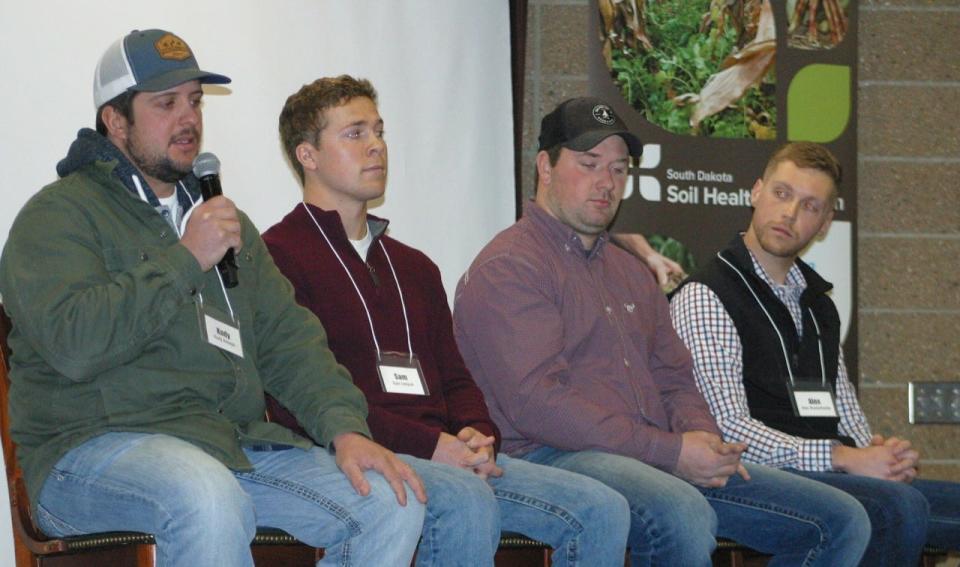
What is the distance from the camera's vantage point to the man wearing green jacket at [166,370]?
2229mm

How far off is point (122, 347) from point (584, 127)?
1.56 meters

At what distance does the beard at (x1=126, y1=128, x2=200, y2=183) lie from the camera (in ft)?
8.55

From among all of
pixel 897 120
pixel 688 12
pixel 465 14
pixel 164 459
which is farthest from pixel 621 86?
pixel 164 459

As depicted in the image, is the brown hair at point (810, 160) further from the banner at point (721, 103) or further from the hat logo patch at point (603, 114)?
the hat logo patch at point (603, 114)

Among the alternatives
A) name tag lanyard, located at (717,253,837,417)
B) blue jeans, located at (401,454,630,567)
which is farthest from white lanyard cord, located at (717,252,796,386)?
blue jeans, located at (401,454,630,567)

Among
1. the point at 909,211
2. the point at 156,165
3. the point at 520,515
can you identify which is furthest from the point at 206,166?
the point at 909,211

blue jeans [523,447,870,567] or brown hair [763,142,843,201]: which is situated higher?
brown hair [763,142,843,201]

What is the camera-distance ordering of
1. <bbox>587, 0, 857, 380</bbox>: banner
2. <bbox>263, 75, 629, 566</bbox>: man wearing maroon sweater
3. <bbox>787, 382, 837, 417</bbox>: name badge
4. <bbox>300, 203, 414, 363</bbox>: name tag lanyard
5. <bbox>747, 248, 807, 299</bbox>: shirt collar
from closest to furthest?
<bbox>263, 75, 629, 566</bbox>: man wearing maroon sweater < <bbox>300, 203, 414, 363</bbox>: name tag lanyard < <bbox>787, 382, 837, 417</bbox>: name badge < <bbox>747, 248, 807, 299</bbox>: shirt collar < <bbox>587, 0, 857, 380</bbox>: banner

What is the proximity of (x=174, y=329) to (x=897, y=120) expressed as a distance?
2911mm

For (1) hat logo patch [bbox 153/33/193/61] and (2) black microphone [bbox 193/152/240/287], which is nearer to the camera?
(2) black microphone [bbox 193/152/240/287]

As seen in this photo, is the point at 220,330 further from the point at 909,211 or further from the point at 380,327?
the point at 909,211

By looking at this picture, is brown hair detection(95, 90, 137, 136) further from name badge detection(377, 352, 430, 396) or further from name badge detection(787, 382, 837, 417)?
name badge detection(787, 382, 837, 417)

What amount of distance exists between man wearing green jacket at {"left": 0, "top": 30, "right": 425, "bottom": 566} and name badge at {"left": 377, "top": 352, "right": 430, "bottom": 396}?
0.23 meters

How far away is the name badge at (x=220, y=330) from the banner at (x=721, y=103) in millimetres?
1793
